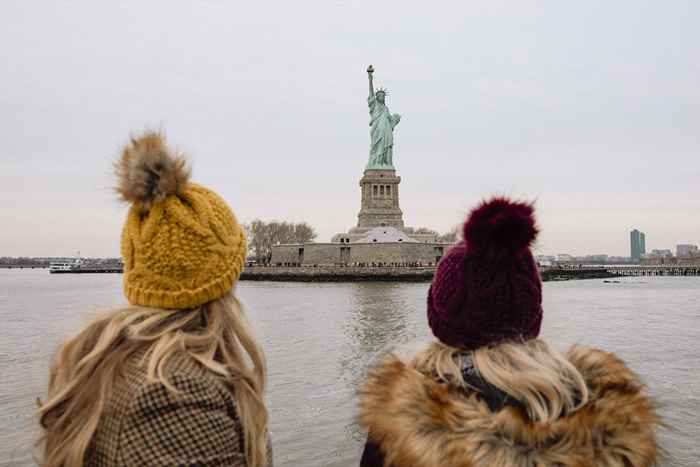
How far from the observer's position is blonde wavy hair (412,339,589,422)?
173 cm

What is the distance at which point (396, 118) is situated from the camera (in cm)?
5894

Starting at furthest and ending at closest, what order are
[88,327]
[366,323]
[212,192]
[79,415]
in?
[366,323] < [212,192] < [88,327] < [79,415]

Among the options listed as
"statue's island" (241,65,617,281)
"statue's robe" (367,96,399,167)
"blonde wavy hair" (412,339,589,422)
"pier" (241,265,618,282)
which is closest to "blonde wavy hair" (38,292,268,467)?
"blonde wavy hair" (412,339,589,422)

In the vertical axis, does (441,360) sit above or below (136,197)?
below

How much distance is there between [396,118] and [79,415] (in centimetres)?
5862

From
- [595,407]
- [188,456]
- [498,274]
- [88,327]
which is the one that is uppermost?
[498,274]

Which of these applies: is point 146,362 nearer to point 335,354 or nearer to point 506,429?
point 506,429

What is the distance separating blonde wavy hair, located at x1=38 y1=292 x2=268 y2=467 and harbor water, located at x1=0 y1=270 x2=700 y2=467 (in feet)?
0.88

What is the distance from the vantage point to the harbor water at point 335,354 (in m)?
6.83

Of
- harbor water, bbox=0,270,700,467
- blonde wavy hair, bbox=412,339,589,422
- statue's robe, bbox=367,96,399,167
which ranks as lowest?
harbor water, bbox=0,270,700,467

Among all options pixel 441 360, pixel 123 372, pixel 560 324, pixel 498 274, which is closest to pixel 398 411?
pixel 441 360

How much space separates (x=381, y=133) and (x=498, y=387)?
56564 millimetres

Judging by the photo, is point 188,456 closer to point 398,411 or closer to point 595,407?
point 398,411

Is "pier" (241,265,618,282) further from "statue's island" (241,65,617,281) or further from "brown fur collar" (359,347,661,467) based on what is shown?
"brown fur collar" (359,347,661,467)
